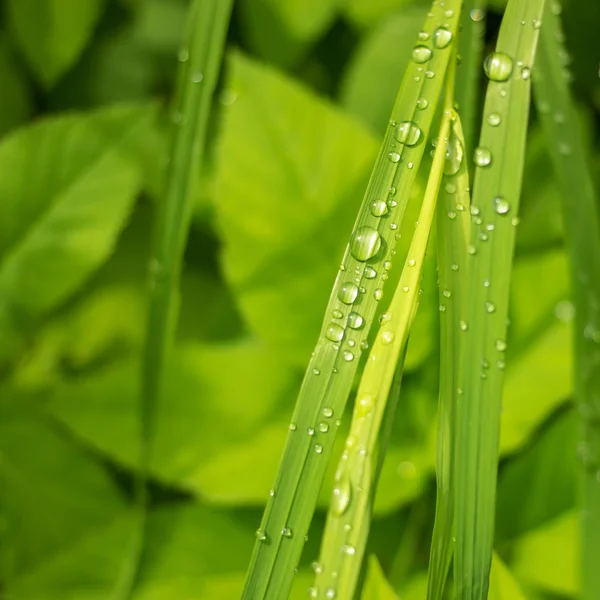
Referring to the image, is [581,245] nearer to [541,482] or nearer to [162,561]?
[541,482]

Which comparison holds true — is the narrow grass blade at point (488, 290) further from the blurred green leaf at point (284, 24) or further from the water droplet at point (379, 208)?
the blurred green leaf at point (284, 24)

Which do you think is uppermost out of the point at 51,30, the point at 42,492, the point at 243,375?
the point at 51,30

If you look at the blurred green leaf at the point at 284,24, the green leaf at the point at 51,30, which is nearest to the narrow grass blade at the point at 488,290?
the blurred green leaf at the point at 284,24

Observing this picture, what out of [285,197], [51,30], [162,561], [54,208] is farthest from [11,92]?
[162,561]

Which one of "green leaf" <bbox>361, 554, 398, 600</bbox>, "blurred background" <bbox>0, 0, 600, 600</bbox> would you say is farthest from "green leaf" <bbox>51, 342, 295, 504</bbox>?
"green leaf" <bbox>361, 554, 398, 600</bbox>

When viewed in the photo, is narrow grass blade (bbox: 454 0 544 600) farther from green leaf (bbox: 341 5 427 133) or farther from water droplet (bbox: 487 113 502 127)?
green leaf (bbox: 341 5 427 133)
